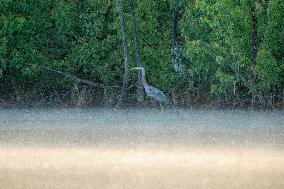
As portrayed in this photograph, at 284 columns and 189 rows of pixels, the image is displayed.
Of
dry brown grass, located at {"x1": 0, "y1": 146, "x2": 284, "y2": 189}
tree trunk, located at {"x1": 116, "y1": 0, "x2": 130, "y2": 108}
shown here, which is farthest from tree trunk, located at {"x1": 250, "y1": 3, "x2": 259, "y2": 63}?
dry brown grass, located at {"x1": 0, "y1": 146, "x2": 284, "y2": 189}

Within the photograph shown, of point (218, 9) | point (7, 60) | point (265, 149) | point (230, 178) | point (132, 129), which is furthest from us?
point (7, 60)

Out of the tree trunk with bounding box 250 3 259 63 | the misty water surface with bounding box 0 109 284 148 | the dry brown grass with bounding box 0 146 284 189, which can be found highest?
the tree trunk with bounding box 250 3 259 63

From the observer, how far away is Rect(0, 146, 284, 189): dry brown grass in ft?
30.9

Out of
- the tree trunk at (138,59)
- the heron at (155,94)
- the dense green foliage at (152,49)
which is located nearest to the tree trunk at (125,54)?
the tree trunk at (138,59)

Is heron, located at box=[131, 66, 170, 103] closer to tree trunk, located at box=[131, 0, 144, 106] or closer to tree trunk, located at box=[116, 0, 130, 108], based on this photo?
tree trunk, located at box=[116, 0, 130, 108]

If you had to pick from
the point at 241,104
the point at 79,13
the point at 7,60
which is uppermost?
the point at 79,13

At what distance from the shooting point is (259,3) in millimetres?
26141

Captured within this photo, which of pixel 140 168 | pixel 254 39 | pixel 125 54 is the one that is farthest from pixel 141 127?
pixel 254 39

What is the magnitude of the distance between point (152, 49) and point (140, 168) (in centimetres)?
1777

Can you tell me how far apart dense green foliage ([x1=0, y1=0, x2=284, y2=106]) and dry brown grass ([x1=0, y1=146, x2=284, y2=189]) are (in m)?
13.4

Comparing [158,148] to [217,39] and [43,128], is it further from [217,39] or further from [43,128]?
[217,39]

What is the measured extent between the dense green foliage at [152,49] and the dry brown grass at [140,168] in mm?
13352

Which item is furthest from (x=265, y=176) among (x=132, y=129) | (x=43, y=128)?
(x=43, y=128)

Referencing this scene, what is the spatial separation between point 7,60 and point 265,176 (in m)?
19.6
